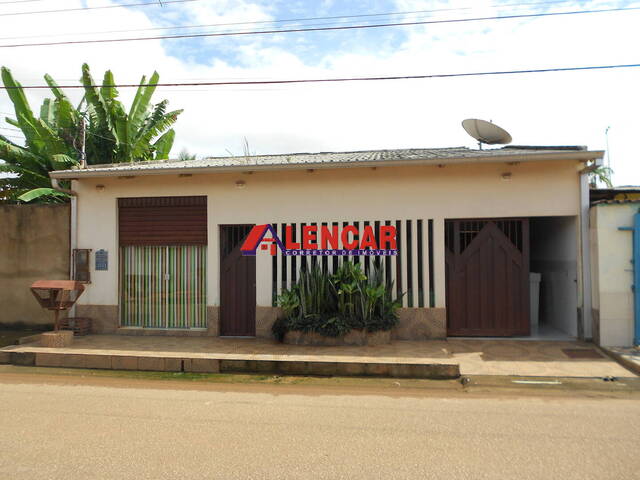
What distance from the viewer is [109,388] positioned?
268 inches

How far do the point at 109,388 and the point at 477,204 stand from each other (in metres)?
7.10

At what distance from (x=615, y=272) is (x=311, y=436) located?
6456 mm

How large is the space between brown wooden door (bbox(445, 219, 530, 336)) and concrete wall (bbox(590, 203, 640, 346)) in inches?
50.8

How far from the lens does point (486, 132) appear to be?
1066 cm

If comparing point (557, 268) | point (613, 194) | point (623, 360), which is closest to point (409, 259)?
point (557, 268)

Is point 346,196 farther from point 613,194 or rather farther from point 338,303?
point 613,194

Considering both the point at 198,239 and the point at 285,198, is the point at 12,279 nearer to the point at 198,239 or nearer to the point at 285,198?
the point at 198,239

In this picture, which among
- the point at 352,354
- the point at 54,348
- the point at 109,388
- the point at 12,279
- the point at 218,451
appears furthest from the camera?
the point at 12,279

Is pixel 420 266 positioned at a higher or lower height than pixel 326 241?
lower

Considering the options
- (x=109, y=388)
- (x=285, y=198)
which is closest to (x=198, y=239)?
(x=285, y=198)

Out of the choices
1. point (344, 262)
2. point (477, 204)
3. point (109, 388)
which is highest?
point (477, 204)

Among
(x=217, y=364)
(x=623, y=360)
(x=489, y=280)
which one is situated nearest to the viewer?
(x=623, y=360)

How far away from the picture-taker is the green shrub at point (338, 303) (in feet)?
28.8

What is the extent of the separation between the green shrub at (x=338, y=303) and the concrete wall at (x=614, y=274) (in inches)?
139
